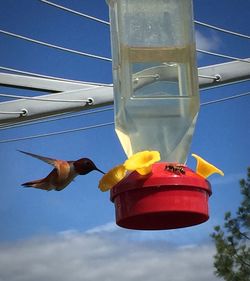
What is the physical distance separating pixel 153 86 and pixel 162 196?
396mm

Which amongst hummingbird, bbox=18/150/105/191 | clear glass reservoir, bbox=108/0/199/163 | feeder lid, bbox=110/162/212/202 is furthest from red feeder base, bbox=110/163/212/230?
hummingbird, bbox=18/150/105/191

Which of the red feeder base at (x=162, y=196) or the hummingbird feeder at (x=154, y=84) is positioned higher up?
the hummingbird feeder at (x=154, y=84)

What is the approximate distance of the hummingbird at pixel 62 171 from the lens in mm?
2531

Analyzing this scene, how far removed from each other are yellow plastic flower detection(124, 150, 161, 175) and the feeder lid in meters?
0.03

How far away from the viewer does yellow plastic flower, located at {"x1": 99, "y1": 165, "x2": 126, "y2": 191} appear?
184 centimetres

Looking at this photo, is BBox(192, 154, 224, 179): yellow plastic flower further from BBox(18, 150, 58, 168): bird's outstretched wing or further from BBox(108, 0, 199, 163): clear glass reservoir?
BBox(18, 150, 58, 168): bird's outstretched wing

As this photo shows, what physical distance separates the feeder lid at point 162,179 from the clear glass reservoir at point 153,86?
0.17 m

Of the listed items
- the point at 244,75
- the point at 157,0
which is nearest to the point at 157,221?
the point at 157,0

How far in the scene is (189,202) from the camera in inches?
70.4

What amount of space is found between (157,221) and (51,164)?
867mm

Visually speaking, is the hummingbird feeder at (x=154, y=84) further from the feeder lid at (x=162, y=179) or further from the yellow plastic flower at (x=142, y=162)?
the yellow plastic flower at (x=142, y=162)

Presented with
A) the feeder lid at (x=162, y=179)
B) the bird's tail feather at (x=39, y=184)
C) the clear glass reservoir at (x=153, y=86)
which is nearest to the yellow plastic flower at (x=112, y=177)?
the feeder lid at (x=162, y=179)

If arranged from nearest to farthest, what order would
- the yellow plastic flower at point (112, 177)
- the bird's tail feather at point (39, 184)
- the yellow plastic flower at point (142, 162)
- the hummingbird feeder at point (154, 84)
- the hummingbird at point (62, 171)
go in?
the yellow plastic flower at point (142, 162) → the yellow plastic flower at point (112, 177) → the hummingbird feeder at point (154, 84) → the hummingbird at point (62, 171) → the bird's tail feather at point (39, 184)

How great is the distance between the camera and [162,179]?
1.80 meters
